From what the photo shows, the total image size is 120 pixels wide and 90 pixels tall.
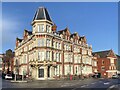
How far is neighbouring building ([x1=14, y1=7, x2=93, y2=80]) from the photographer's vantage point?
14180 millimetres

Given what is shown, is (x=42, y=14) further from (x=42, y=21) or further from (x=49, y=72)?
(x=49, y=72)

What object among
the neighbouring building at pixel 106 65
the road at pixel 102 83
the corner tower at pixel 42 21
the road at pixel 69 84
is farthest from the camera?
the neighbouring building at pixel 106 65

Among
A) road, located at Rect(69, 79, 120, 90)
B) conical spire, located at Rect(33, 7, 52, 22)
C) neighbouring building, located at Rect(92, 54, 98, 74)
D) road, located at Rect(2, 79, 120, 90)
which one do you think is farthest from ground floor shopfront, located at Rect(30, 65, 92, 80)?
conical spire, located at Rect(33, 7, 52, 22)

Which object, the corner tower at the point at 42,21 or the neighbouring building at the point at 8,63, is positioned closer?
the neighbouring building at the point at 8,63

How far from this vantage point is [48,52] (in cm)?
1584

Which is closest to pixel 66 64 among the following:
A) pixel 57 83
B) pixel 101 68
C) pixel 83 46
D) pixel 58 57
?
pixel 58 57

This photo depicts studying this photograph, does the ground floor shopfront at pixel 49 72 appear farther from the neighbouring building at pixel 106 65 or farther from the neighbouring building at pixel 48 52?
the neighbouring building at pixel 106 65

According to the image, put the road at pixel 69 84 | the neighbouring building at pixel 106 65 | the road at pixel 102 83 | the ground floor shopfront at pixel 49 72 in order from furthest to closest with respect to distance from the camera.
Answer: the neighbouring building at pixel 106 65
the road at pixel 102 83
the road at pixel 69 84
the ground floor shopfront at pixel 49 72

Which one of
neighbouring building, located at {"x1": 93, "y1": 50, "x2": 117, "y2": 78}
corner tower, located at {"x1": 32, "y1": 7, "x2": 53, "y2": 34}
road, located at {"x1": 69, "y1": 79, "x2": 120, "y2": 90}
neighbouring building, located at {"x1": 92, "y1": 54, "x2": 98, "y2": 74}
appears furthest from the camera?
neighbouring building, located at {"x1": 93, "y1": 50, "x2": 117, "y2": 78}

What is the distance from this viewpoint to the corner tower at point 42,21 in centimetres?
1453

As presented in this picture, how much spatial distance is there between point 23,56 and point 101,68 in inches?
308

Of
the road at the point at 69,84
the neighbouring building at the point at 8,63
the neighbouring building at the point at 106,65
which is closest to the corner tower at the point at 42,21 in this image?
the neighbouring building at the point at 8,63

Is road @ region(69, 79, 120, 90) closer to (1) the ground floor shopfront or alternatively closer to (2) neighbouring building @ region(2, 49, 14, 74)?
(1) the ground floor shopfront

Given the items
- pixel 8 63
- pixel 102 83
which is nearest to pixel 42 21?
pixel 8 63
